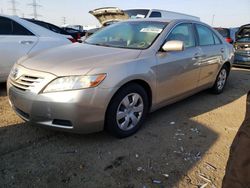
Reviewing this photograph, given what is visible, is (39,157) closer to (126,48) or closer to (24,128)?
(24,128)

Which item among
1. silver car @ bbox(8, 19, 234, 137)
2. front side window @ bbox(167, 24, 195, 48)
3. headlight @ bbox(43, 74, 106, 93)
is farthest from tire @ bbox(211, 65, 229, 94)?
headlight @ bbox(43, 74, 106, 93)

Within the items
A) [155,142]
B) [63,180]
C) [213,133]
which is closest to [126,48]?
[155,142]

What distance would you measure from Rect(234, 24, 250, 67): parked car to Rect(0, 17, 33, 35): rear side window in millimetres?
6508

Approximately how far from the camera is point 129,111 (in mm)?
3166

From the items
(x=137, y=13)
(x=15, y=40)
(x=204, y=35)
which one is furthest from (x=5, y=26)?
(x=137, y=13)

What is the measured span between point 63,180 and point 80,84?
93 centimetres

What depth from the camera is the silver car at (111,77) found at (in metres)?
2.68

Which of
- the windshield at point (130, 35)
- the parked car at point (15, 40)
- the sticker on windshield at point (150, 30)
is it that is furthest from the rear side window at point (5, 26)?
the sticker on windshield at point (150, 30)

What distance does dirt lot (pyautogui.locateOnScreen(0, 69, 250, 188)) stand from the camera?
2404mm

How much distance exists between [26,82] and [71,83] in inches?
22.2

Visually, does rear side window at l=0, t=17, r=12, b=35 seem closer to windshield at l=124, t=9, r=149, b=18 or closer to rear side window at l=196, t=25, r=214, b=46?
rear side window at l=196, t=25, r=214, b=46

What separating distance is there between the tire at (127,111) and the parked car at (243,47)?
6.17 m

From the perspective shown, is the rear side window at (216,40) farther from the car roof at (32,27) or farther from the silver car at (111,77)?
the car roof at (32,27)

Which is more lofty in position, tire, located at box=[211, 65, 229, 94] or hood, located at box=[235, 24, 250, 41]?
hood, located at box=[235, 24, 250, 41]
